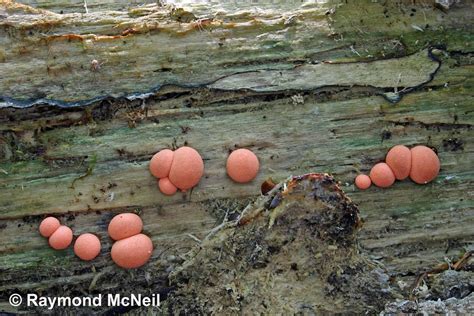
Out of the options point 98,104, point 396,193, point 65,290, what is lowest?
point 65,290

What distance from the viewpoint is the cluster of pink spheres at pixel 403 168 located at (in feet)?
18.3

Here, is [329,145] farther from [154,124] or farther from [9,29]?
[9,29]

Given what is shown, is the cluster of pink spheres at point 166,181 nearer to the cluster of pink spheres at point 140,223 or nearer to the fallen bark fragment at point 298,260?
the cluster of pink spheres at point 140,223

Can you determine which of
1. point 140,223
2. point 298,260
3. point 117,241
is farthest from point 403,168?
point 117,241

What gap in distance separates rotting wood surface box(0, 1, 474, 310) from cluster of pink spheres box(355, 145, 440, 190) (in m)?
0.10

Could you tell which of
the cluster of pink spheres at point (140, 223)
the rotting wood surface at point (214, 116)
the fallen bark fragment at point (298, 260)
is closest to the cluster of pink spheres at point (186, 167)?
the cluster of pink spheres at point (140, 223)

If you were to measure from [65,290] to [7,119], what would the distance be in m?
1.57

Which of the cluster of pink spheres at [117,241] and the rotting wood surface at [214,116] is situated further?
the rotting wood surface at [214,116]

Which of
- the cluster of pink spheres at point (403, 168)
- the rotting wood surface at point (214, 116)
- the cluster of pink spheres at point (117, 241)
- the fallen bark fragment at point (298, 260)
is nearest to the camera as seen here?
the fallen bark fragment at point (298, 260)

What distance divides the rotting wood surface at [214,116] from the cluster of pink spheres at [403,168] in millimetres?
103

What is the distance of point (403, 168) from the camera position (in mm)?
5598

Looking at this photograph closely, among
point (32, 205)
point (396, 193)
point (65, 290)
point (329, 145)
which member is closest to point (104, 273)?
point (65, 290)

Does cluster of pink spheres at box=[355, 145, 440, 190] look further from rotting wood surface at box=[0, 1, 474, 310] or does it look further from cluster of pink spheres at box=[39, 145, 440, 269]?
rotting wood surface at box=[0, 1, 474, 310]

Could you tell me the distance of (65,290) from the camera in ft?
17.9
